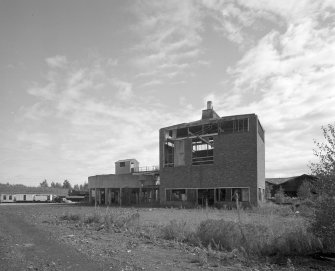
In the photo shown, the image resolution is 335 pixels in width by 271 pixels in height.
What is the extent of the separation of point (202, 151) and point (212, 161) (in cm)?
229

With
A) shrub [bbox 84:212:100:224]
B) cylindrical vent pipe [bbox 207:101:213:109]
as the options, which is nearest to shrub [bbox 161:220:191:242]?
shrub [bbox 84:212:100:224]

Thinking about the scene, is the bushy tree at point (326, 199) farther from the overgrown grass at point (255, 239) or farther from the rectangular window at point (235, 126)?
the rectangular window at point (235, 126)

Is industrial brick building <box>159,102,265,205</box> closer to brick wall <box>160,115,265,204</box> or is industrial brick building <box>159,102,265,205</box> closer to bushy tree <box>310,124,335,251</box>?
brick wall <box>160,115,265,204</box>

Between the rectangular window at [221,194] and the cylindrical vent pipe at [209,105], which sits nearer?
the rectangular window at [221,194]

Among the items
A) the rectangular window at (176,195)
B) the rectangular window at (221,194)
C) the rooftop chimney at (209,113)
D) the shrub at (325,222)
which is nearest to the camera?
the shrub at (325,222)

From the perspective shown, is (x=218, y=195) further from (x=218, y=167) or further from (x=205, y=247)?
(x=205, y=247)

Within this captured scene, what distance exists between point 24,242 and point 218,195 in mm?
30407

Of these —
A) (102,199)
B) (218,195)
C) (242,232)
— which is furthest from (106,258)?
(102,199)

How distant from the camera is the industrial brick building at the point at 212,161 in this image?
1606 inches

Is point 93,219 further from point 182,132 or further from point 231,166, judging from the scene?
point 182,132

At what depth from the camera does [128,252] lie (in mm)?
11797

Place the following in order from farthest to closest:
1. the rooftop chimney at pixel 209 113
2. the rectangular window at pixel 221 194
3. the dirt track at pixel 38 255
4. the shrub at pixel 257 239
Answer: the rooftop chimney at pixel 209 113
the rectangular window at pixel 221 194
the shrub at pixel 257 239
the dirt track at pixel 38 255

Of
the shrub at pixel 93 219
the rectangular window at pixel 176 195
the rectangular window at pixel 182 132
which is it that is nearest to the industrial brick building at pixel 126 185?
the rectangular window at pixel 176 195

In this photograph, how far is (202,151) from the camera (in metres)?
45.3
